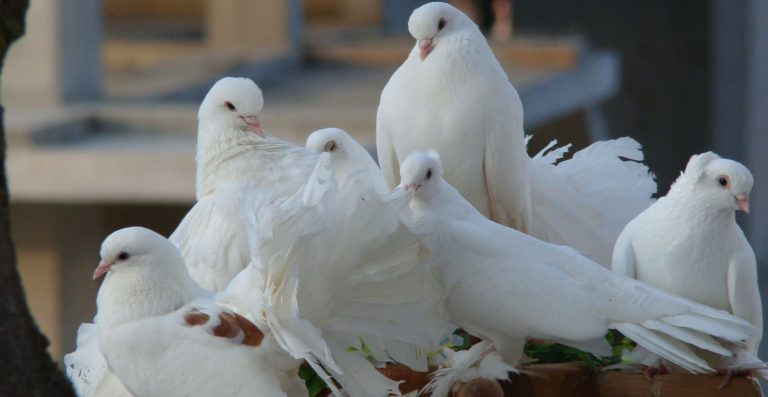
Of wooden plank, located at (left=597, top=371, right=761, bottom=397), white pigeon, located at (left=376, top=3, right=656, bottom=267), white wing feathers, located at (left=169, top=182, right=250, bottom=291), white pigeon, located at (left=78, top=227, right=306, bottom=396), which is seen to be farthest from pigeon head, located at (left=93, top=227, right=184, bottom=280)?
wooden plank, located at (left=597, top=371, right=761, bottom=397)

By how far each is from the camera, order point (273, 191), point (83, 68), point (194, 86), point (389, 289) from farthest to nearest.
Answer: point (194, 86) < point (83, 68) < point (273, 191) < point (389, 289)

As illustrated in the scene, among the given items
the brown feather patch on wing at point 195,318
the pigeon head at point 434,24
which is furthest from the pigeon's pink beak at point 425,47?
the brown feather patch on wing at point 195,318

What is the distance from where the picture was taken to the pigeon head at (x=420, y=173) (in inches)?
123

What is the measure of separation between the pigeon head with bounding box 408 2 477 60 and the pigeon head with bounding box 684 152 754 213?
839mm

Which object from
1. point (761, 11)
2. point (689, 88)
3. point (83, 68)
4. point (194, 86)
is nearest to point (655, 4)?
point (689, 88)

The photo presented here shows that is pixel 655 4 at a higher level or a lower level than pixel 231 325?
lower

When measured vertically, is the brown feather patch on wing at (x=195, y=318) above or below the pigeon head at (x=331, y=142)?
below

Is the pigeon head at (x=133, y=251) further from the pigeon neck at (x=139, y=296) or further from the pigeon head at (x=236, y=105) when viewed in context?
the pigeon head at (x=236, y=105)

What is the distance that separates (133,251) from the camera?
3.06 metres

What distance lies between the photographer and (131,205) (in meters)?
10.5

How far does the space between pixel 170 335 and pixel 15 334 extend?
2.14 feet

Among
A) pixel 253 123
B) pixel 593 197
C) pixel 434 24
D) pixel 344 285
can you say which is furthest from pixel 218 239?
pixel 593 197

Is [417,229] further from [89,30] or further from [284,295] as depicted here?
[89,30]

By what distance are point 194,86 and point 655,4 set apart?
7748 mm
